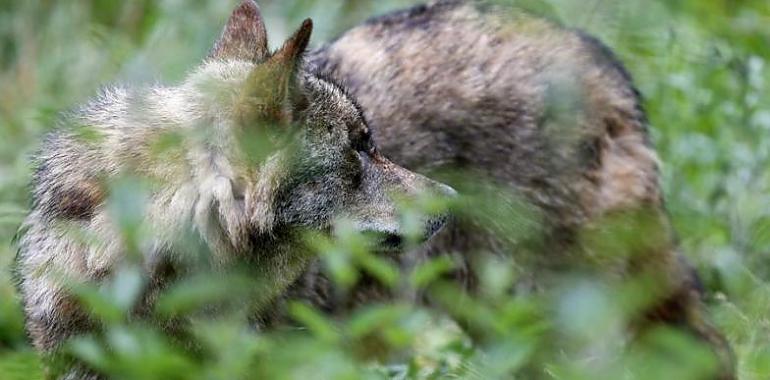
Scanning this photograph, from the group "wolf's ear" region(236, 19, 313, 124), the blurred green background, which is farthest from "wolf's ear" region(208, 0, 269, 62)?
"wolf's ear" region(236, 19, 313, 124)

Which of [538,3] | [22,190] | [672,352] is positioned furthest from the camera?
[22,190]

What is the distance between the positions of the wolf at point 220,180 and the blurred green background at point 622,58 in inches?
13.4

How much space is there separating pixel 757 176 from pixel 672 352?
11.9 ft

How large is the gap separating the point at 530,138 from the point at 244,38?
1.43 meters

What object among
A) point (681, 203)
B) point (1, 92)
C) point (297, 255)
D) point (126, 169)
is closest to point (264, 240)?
point (297, 255)

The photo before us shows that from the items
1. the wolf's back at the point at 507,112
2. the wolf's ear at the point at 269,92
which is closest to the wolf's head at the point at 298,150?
the wolf's ear at the point at 269,92

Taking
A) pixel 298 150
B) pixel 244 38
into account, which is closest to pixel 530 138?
pixel 244 38

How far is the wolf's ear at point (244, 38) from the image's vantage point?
4.33 m

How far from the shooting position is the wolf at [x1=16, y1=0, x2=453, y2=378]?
3.78m

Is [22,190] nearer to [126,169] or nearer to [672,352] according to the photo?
[126,169]

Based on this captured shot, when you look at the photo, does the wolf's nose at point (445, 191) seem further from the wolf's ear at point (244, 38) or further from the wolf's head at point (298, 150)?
the wolf's ear at point (244, 38)

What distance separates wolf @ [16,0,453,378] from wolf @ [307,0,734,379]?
3.39 ft

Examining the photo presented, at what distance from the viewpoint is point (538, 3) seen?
4.71 m

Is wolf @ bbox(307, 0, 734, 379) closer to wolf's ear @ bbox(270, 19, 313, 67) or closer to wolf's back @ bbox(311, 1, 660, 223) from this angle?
wolf's back @ bbox(311, 1, 660, 223)
